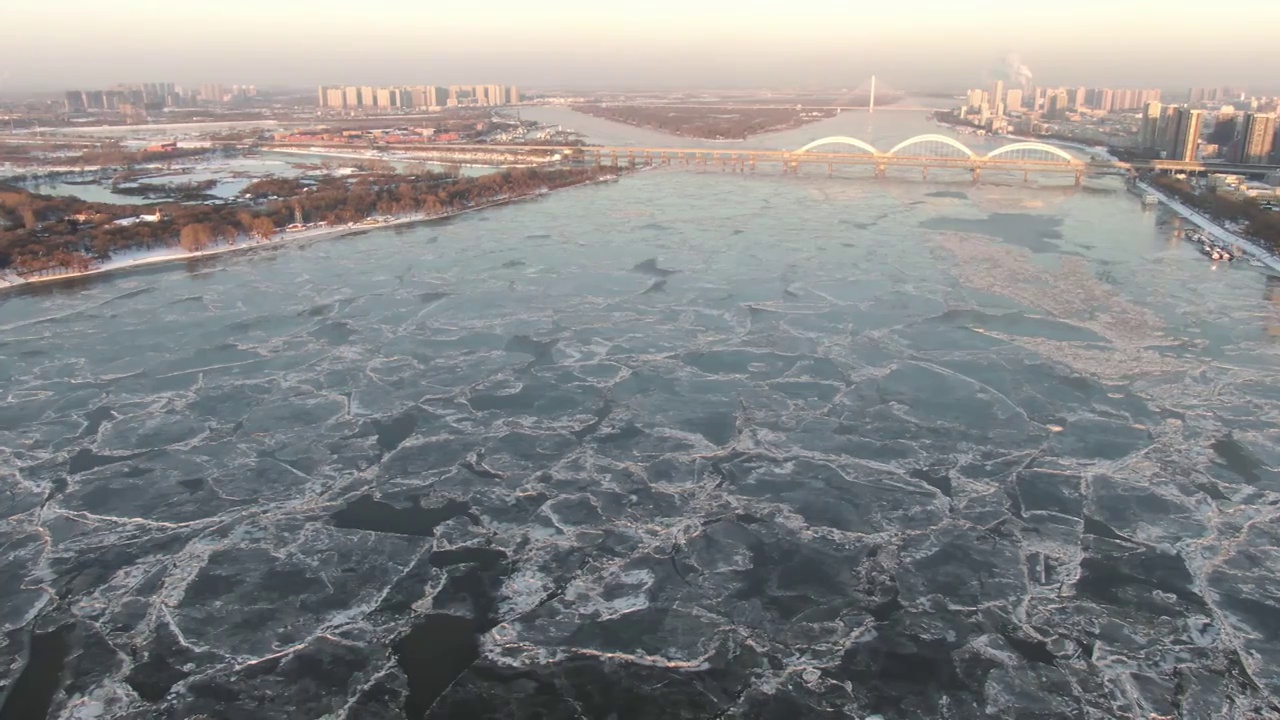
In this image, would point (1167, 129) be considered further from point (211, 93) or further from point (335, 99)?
point (211, 93)

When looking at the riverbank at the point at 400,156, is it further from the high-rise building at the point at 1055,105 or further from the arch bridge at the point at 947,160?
the high-rise building at the point at 1055,105

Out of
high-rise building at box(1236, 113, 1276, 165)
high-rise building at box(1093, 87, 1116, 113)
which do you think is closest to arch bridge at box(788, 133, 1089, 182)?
high-rise building at box(1236, 113, 1276, 165)

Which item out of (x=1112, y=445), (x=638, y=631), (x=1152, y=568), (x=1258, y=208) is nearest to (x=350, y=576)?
(x=638, y=631)

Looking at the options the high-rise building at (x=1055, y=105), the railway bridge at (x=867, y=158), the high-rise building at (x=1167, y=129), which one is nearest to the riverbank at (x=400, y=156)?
the railway bridge at (x=867, y=158)

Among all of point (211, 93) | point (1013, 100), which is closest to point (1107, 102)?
point (1013, 100)

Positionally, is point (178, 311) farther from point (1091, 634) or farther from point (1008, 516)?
point (1091, 634)

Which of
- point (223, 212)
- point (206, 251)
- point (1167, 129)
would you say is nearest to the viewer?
point (206, 251)

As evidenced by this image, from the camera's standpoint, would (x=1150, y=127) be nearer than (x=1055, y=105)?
Yes
